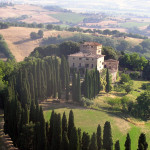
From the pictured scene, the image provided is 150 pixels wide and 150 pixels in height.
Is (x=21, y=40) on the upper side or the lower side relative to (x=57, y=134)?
upper

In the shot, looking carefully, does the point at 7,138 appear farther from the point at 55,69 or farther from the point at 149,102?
the point at 149,102

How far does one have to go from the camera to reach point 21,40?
132 m

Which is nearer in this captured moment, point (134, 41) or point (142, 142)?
point (142, 142)

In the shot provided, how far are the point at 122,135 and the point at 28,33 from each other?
10926 cm

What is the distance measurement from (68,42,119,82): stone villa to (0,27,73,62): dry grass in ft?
153

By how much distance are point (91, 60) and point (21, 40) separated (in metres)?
72.8

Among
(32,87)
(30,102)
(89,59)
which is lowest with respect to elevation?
(32,87)

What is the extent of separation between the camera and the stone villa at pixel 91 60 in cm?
6650

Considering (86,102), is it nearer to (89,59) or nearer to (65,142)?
(89,59)

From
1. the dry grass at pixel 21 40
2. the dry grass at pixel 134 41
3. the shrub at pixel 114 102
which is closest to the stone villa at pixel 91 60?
the shrub at pixel 114 102

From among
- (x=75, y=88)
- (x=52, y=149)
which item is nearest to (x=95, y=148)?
(x=52, y=149)

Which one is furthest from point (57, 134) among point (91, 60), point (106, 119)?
point (91, 60)

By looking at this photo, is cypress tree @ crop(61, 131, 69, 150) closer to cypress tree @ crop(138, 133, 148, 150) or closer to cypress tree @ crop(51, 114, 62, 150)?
cypress tree @ crop(51, 114, 62, 150)

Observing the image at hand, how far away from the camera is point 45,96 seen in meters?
52.6
